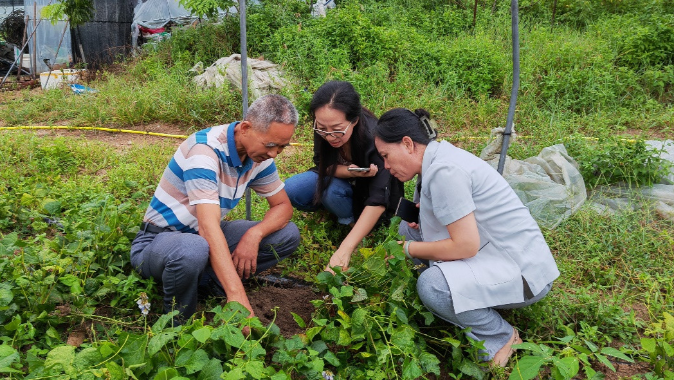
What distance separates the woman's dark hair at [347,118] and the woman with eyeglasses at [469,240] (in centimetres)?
54

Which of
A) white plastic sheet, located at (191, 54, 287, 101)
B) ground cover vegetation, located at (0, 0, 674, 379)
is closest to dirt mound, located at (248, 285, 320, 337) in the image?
ground cover vegetation, located at (0, 0, 674, 379)

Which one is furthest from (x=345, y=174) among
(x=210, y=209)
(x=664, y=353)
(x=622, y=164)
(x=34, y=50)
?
(x=34, y=50)

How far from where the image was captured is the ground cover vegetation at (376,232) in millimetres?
2012

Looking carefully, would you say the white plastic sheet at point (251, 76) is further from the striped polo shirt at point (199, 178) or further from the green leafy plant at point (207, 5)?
the striped polo shirt at point (199, 178)

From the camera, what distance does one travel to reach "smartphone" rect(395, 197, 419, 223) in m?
2.70

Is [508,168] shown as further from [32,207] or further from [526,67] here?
[32,207]

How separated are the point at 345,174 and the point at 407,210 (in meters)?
0.54

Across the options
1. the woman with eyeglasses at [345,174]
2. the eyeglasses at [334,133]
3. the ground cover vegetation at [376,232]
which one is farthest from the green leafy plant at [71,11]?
the eyeglasses at [334,133]

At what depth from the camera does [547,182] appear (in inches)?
144

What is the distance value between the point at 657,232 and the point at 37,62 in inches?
398

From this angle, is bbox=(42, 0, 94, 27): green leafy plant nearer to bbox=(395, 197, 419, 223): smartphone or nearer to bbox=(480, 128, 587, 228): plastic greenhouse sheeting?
bbox=(480, 128, 587, 228): plastic greenhouse sheeting

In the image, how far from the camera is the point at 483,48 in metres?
6.34

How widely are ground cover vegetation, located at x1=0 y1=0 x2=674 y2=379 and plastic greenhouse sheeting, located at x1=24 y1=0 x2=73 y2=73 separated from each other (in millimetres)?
2079

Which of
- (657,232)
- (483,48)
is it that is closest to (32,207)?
(657,232)
